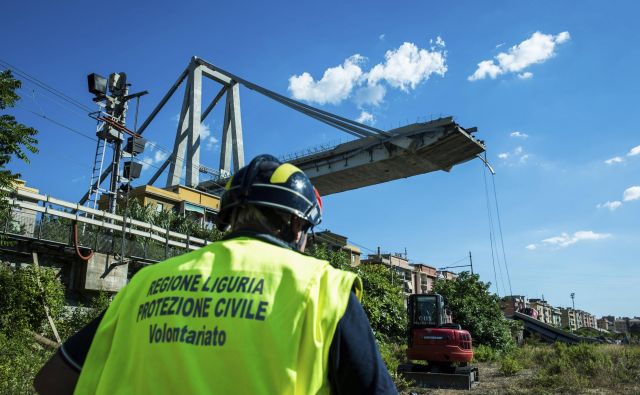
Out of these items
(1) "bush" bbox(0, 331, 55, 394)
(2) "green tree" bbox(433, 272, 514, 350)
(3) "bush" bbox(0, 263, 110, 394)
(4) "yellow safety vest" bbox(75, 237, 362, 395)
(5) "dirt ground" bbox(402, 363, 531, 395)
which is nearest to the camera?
(4) "yellow safety vest" bbox(75, 237, 362, 395)

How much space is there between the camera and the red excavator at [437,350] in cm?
1554

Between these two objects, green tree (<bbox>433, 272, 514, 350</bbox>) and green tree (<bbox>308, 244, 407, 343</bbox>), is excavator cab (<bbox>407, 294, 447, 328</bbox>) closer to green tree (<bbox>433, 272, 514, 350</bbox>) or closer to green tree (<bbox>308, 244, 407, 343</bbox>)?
green tree (<bbox>308, 244, 407, 343</bbox>)

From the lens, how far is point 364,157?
48562 mm

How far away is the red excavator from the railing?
986cm

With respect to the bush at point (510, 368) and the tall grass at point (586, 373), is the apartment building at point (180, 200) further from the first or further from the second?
the tall grass at point (586, 373)

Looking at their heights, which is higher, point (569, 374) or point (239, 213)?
point (239, 213)

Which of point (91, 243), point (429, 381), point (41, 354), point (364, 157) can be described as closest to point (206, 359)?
point (41, 354)

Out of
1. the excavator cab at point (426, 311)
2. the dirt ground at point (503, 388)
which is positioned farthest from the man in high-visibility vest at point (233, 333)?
the excavator cab at point (426, 311)

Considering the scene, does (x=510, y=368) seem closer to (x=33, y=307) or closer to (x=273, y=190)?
(x=33, y=307)

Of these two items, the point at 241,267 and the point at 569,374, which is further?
the point at 569,374

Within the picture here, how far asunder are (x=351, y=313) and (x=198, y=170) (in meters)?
56.7

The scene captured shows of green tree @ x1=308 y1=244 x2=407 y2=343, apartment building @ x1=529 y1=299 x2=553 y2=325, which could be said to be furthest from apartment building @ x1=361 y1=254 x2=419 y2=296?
apartment building @ x1=529 y1=299 x2=553 y2=325

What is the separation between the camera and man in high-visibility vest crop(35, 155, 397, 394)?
138 centimetres

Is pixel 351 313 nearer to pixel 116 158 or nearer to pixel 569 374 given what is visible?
pixel 569 374
